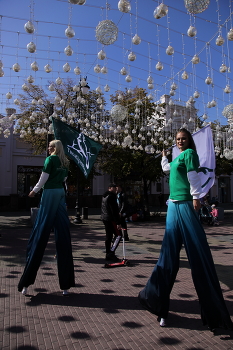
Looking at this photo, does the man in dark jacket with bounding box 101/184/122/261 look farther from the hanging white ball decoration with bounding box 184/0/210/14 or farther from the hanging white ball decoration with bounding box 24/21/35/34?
the hanging white ball decoration with bounding box 184/0/210/14

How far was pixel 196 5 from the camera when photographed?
17.0 feet

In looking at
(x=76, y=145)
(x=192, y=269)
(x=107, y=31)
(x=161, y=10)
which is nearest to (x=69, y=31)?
(x=107, y=31)

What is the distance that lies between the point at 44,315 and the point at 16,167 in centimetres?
2423

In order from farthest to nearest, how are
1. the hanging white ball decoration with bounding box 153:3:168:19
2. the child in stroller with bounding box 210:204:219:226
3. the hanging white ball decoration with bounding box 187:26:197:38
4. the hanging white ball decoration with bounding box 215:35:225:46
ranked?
the child in stroller with bounding box 210:204:219:226 < the hanging white ball decoration with bounding box 215:35:225:46 < the hanging white ball decoration with bounding box 187:26:197:38 < the hanging white ball decoration with bounding box 153:3:168:19

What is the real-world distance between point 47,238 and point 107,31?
4.36 metres

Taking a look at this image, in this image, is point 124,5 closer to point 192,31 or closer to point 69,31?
point 69,31

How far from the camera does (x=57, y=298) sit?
407cm

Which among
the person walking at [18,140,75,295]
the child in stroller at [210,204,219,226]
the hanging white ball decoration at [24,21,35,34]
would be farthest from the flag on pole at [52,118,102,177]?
the child in stroller at [210,204,219,226]

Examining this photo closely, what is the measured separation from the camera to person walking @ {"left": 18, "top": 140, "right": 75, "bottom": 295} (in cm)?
397

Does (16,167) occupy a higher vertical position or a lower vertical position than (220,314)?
higher

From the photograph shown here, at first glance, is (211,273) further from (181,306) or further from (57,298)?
(57,298)

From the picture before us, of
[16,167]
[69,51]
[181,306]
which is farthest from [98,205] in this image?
[181,306]

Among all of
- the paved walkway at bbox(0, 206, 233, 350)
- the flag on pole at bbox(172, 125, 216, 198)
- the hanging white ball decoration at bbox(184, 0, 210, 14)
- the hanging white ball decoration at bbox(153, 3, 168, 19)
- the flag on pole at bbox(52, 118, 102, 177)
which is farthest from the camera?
the flag on pole at bbox(52, 118, 102, 177)

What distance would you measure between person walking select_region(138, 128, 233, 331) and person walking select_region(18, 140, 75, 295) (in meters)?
1.23
